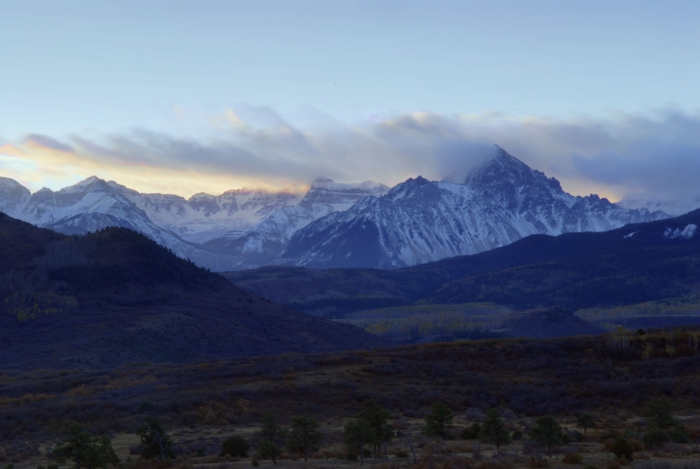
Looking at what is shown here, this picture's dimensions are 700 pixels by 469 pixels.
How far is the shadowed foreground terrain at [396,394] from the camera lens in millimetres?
58875

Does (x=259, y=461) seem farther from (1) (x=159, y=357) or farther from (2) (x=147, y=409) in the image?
(1) (x=159, y=357)

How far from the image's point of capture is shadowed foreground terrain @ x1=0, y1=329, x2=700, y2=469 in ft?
193

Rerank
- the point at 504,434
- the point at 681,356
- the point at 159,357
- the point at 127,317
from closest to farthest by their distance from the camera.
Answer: the point at 504,434
the point at 681,356
the point at 159,357
the point at 127,317

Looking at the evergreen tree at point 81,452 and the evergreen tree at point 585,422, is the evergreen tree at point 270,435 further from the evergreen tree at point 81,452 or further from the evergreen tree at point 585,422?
the evergreen tree at point 585,422

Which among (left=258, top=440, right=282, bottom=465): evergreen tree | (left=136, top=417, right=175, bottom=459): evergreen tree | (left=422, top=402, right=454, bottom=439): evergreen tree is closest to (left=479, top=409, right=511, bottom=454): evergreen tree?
(left=422, top=402, right=454, bottom=439): evergreen tree

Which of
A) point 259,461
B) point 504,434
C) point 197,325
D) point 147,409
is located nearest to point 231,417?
point 147,409

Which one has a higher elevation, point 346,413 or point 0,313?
point 0,313

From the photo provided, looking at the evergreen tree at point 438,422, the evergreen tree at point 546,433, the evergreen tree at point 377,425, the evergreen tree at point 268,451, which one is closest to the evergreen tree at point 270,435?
the evergreen tree at point 268,451

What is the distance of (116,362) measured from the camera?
498 feet

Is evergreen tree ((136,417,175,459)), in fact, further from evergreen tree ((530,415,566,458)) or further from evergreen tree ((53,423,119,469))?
evergreen tree ((530,415,566,458))

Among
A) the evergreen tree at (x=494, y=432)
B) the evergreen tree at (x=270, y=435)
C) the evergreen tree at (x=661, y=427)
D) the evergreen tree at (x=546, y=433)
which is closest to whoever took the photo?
the evergreen tree at (x=546, y=433)

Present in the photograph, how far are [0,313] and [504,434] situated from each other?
537 ft

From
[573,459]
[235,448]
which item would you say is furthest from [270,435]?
[573,459]

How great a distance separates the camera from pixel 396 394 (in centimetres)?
8369
